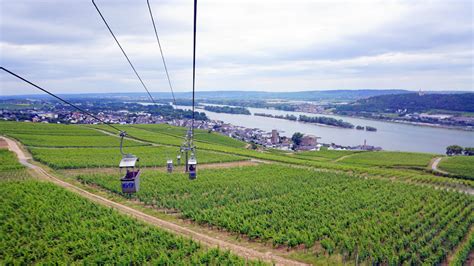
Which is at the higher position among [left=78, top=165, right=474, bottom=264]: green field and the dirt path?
[left=78, top=165, right=474, bottom=264]: green field

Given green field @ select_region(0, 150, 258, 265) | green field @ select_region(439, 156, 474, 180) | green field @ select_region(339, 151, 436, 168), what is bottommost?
green field @ select_region(339, 151, 436, 168)

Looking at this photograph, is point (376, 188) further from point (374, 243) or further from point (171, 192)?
point (171, 192)

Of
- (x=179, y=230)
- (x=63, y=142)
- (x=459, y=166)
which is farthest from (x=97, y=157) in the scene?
(x=459, y=166)

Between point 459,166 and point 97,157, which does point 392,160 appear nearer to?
point 459,166

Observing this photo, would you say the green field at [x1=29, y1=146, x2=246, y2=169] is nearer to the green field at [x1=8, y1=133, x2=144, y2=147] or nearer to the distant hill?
the green field at [x1=8, y1=133, x2=144, y2=147]

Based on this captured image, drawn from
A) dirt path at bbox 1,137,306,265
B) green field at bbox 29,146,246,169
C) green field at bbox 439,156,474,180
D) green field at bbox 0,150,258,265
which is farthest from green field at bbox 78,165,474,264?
green field at bbox 439,156,474,180
